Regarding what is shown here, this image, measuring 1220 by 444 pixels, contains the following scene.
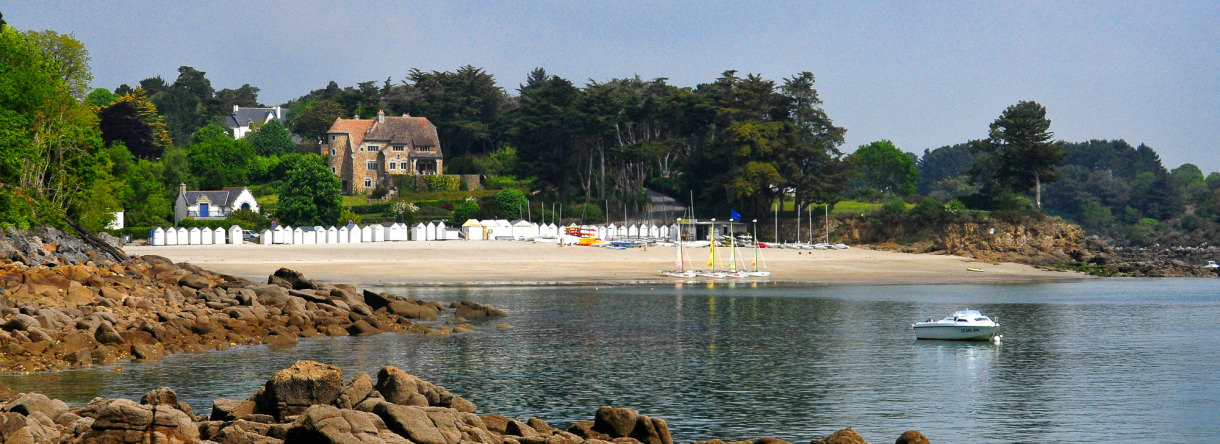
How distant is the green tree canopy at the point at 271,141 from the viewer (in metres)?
150

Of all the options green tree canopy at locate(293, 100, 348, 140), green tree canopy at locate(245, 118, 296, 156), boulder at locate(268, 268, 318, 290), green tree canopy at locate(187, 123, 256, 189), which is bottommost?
boulder at locate(268, 268, 318, 290)

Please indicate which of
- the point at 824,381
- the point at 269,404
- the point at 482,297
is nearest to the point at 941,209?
the point at 482,297

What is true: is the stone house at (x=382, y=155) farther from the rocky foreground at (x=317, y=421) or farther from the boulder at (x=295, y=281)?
the rocky foreground at (x=317, y=421)

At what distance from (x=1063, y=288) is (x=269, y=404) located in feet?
199

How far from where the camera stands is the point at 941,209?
4220 inches

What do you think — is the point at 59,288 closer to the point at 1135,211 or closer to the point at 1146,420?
the point at 1146,420

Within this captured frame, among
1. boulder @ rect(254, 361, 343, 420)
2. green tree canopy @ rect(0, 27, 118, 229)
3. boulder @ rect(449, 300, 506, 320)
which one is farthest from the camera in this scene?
green tree canopy @ rect(0, 27, 118, 229)

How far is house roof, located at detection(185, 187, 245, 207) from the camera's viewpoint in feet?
374

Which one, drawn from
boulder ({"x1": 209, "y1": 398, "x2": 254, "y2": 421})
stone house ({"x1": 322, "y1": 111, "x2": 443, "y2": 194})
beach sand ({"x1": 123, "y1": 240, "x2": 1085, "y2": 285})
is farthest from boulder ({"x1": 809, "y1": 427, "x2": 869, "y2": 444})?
stone house ({"x1": 322, "y1": 111, "x2": 443, "y2": 194})

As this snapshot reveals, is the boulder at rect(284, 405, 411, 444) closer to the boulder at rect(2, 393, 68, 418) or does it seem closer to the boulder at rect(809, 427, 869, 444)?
the boulder at rect(2, 393, 68, 418)

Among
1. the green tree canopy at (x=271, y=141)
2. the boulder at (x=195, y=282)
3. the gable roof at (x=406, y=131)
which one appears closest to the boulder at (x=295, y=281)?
the boulder at (x=195, y=282)

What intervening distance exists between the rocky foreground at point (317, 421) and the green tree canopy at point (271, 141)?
13346cm

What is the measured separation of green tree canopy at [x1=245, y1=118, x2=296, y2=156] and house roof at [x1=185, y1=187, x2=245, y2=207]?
3363 centimetres

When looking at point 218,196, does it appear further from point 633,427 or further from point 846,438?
point 846,438
